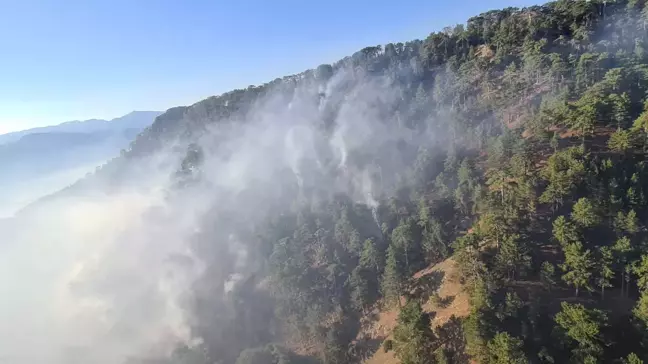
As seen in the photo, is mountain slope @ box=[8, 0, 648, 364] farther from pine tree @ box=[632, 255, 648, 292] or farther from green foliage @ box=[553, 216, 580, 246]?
pine tree @ box=[632, 255, 648, 292]

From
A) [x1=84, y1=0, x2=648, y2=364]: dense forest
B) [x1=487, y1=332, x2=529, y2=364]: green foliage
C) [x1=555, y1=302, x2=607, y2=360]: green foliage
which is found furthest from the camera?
[x1=84, y1=0, x2=648, y2=364]: dense forest

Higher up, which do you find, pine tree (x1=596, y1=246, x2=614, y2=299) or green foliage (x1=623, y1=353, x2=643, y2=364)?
pine tree (x1=596, y1=246, x2=614, y2=299)

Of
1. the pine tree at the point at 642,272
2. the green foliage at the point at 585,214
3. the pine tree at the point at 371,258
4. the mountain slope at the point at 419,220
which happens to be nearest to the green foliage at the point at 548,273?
the mountain slope at the point at 419,220

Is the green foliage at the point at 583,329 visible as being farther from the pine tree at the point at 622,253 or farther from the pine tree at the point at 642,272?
the pine tree at the point at 622,253

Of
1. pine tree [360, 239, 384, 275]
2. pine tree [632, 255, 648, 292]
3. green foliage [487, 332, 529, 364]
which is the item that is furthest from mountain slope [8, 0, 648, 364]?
pine tree [360, 239, 384, 275]

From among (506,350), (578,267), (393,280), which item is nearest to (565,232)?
(578,267)

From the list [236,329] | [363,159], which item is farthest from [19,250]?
[363,159]
